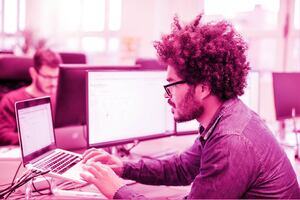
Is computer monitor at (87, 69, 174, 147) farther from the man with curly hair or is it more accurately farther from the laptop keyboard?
the man with curly hair

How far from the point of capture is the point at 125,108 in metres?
1.71

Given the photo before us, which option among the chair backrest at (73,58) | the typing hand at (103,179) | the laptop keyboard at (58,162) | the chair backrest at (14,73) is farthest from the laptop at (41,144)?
the chair backrest at (73,58)

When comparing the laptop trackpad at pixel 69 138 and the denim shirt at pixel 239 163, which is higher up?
the denim shirt at pixel 239 163

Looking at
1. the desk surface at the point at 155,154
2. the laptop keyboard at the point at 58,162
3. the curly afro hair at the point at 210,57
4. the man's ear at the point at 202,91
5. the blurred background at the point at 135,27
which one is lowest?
the desk surface at the point at 155,154

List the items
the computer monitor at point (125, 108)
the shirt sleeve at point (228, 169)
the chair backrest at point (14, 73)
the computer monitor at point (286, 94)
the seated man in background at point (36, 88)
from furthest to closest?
the chair backrest at point (14, 73) → the computer monitor at point (286, 94) → the seated man in background at point (36, 88) → the computer monitor at point (125, 108) → the shirt sleeve at point (228, 169)

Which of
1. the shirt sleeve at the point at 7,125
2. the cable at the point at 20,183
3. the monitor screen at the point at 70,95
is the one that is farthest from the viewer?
the shirt sleeve at the point at 7,125

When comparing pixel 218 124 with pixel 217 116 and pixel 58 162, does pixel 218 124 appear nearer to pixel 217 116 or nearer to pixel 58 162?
pixel 217 116

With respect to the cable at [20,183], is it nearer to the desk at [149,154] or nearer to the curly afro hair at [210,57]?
the desk at [149,154]

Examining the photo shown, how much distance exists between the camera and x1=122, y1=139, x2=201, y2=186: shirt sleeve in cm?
143

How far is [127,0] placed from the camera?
5258 millimetres

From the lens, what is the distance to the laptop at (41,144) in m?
1.31

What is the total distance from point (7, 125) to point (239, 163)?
1502mm

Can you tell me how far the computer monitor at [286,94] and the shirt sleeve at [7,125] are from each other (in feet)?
4.83

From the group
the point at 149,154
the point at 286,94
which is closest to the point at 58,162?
the point at 149,154
